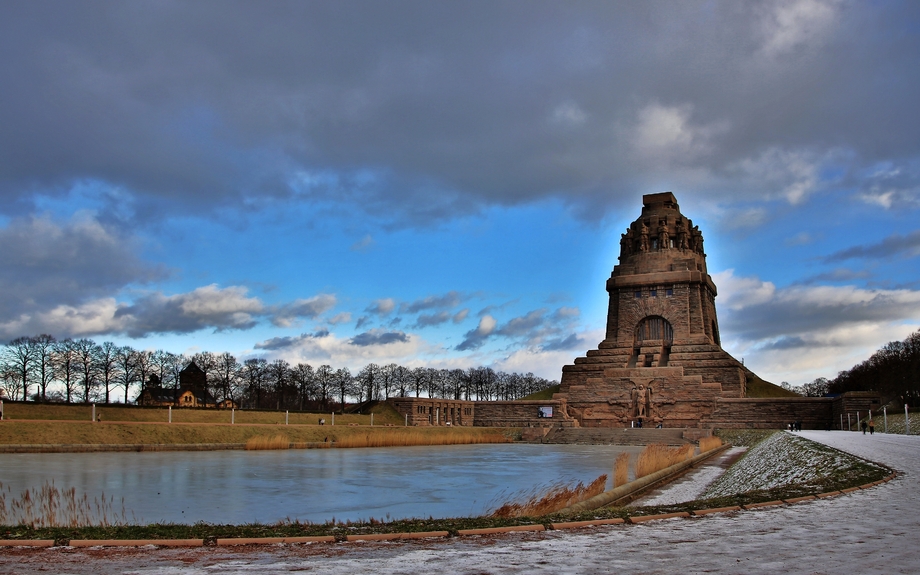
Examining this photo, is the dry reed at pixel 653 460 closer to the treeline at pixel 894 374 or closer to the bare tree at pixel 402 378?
the treeline at pixel 894 374

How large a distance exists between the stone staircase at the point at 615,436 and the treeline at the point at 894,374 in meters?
17.8

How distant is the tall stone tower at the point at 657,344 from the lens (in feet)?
180

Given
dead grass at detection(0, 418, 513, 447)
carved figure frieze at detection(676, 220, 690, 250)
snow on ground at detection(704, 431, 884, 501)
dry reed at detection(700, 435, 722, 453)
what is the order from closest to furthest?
snow on ground at detection(704, 431, 884, 501) → dead grass at detection(0, 418, 513, 447) → dry reed at detection(700, 435, 722, 453) → carved figure frieze at detection(676, 220, 690, 250)

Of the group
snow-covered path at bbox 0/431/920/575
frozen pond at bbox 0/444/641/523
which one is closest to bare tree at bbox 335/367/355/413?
frozen pond at bbox 0/444/641/523

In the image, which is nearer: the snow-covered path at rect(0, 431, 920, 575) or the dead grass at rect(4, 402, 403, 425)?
the snow-covered path at rect(0, 431, 920, 575)

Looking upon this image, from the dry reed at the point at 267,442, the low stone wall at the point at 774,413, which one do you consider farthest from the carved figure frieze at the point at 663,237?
the dry reed at the point at 267,442

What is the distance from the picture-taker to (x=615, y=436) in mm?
48844

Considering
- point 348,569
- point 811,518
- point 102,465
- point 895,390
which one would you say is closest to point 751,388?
point 895,390

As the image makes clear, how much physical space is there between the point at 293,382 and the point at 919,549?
256 feet

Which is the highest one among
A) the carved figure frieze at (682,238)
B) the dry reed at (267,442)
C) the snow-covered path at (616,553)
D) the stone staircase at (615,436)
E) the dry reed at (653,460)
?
the carved figure frieze at (682,238)

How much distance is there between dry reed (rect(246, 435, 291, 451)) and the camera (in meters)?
33.2

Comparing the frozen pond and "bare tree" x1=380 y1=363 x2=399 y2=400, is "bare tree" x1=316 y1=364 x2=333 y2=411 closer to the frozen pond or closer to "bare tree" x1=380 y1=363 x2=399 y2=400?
"bare tree" x1=380 y1=363 x2=399 y2=400

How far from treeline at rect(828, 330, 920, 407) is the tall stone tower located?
11454 mm

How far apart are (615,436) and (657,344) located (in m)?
15.5
